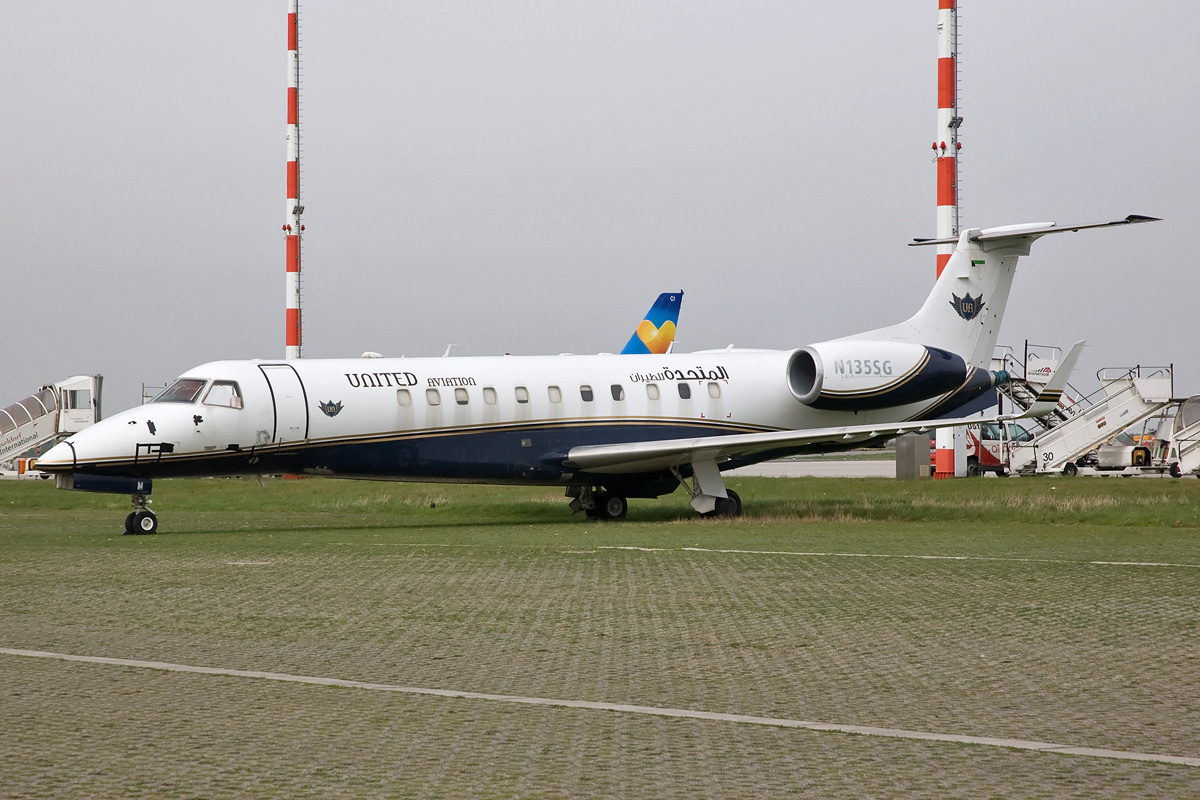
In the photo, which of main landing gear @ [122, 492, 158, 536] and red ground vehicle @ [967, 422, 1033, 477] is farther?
red ground vehicle @ [967, 422, 1033, 477]

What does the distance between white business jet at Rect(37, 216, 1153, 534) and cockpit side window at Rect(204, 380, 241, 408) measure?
0.07 feet

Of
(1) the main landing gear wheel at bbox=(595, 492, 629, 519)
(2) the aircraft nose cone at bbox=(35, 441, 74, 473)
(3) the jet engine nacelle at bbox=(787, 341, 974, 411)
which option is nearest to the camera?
(2) the aircraft nose cone at bbox=(35, 441, 74, 473)

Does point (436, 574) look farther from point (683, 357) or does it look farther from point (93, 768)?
point (683, 357)

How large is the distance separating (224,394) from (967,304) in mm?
14635

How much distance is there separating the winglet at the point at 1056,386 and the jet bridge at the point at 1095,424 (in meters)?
24.2

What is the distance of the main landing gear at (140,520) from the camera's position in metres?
18.8

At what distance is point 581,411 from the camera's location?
22922 mm

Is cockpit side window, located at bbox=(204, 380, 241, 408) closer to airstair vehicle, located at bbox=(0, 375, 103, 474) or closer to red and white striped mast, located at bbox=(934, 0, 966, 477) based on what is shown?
red and white striped mast, located at bbox=(934, 0, 966, 477)

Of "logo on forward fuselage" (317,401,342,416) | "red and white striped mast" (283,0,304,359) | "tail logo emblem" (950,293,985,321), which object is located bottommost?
"logo on forward fuselage" (317,401,342,416)

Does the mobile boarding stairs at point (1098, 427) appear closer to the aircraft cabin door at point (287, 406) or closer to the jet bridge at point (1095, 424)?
the jet bridge at point (1095, 424)

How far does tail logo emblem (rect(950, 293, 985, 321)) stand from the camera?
1022 inches

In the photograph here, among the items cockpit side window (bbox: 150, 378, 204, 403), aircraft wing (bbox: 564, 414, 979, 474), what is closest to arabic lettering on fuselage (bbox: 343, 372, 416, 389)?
cockpit side window (bbox: 150, 378, 204, 403)

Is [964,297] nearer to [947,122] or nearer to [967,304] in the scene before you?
[967,304]

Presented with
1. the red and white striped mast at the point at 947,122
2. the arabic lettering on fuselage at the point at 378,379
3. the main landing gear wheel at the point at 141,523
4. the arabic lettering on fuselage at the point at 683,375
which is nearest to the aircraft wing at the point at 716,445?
the arabic lettering on fuselage at the point at 683,375
